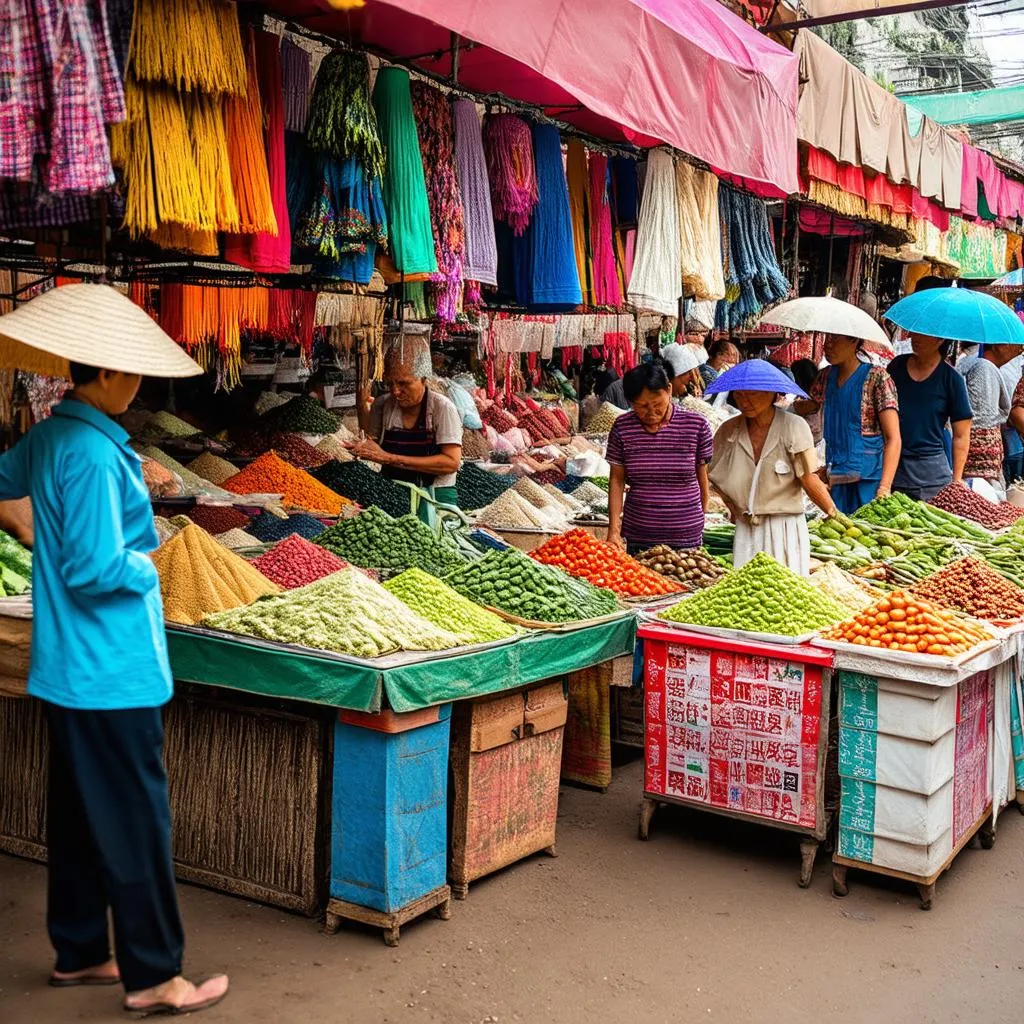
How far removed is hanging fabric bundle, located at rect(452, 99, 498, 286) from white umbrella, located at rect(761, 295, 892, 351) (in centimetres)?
171

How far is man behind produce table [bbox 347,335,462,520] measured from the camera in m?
5.95

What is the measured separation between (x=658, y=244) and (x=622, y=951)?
3636mm

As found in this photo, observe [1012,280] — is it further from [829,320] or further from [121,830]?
[121,830]

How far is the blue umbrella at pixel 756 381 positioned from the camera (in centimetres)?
486

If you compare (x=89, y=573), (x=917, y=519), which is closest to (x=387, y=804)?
(x=89, y=573)

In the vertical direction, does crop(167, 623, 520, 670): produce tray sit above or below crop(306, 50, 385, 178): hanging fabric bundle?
below

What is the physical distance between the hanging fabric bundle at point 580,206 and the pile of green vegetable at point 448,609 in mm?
2253

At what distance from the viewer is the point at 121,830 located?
9.03 ft

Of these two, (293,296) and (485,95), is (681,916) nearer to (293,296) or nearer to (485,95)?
(485,95)

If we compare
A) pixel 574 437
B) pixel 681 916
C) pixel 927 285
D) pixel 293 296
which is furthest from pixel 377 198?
pixel 574 437

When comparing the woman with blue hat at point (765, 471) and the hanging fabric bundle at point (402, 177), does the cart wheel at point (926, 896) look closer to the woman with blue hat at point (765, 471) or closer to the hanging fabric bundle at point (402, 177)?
the woman with blue hat at point (765, 471)

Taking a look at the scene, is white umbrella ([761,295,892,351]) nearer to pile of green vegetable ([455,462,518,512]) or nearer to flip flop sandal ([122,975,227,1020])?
pile of green vegetable ([455,462,518,512])

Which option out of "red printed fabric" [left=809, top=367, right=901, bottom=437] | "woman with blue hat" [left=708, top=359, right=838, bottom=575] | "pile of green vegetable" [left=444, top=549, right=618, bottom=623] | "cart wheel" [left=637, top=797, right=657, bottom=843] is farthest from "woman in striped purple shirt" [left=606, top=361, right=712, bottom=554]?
"cart wheel" [left=637, top=797, right=657, bottom=843]

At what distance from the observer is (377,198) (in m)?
4.30
